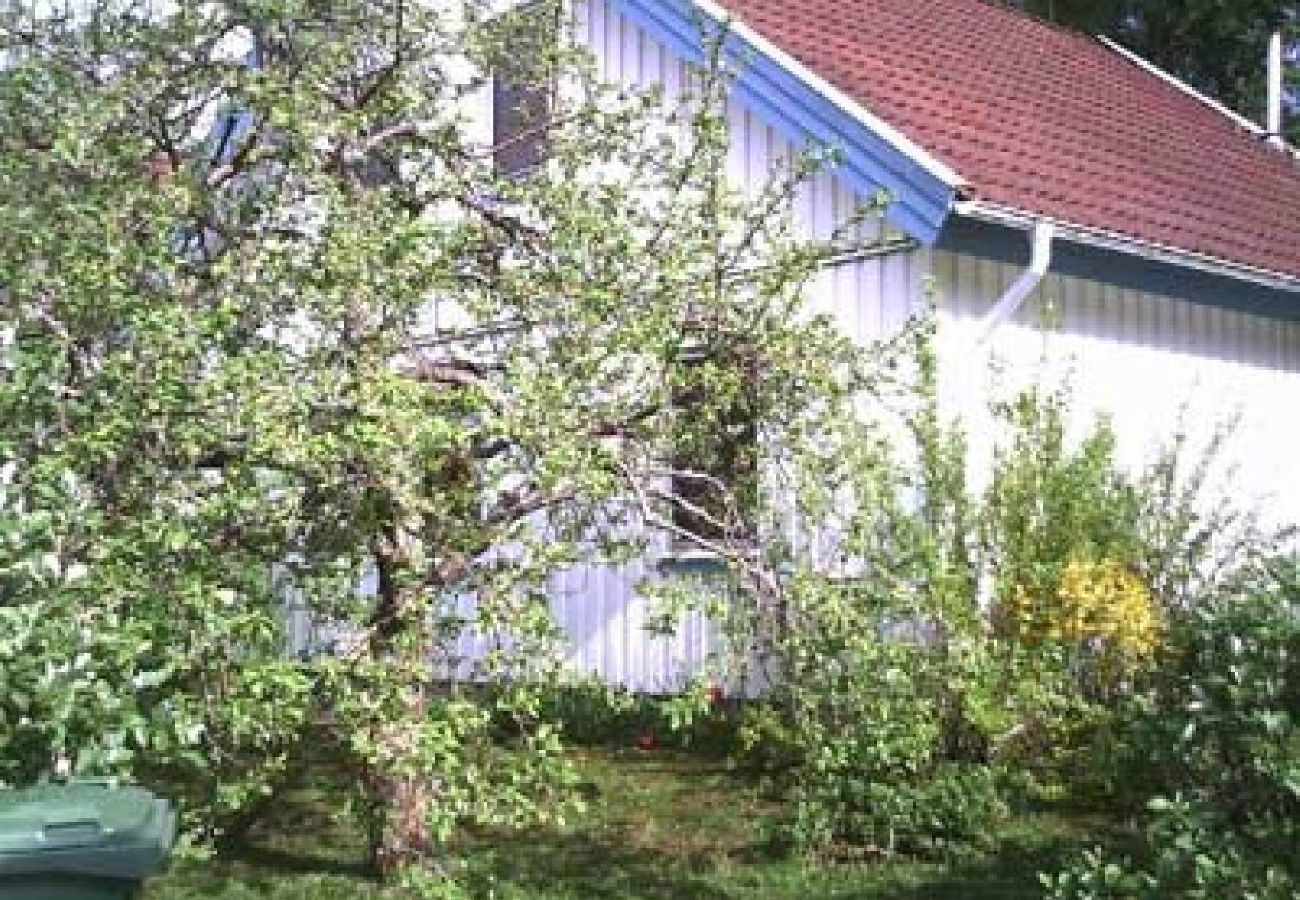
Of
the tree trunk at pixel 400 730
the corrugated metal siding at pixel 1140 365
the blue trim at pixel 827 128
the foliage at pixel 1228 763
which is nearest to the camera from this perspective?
the foliage at pixel 1228 763

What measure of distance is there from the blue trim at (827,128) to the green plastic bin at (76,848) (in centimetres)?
620

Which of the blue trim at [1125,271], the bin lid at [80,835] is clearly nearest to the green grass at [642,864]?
the blue trim at [1125,271]

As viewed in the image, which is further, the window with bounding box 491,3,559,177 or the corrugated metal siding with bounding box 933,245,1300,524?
the corrugated metal siding with bounding box 933,245,1300,524

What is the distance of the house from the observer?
33.1ft

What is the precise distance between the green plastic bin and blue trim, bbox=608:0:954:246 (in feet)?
20.4

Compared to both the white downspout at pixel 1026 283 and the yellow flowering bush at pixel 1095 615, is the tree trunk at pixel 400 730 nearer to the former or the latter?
the yellow flowering bush at pixel 1095 615

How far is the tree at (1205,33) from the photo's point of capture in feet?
79.4

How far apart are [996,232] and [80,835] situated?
780 cm

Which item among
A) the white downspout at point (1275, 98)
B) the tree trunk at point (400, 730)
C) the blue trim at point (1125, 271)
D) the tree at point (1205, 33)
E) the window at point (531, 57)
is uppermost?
the tree at point (1205, 33)

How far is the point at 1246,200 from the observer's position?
13.6 metres

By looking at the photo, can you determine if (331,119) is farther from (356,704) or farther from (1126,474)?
(1126,474)

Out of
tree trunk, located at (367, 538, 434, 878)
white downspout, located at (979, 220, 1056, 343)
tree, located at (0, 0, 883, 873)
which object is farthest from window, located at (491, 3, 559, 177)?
tree trunk, located at (367, 538, 434, 878)

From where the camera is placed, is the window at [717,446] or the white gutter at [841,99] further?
the white gutter at [841,99]

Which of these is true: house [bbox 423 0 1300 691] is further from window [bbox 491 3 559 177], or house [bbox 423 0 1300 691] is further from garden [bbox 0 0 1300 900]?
garden [bbox 0 0 1300 900]
